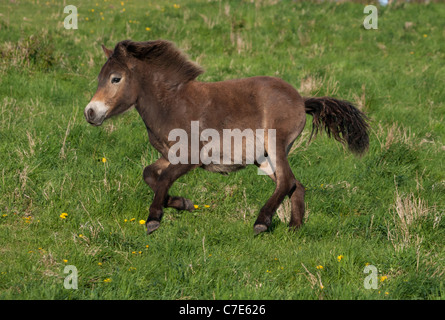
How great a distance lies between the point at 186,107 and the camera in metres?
5.03

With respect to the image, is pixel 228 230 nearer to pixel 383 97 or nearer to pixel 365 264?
pixel 365 264

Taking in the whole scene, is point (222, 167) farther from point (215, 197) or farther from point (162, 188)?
point (215, 197)

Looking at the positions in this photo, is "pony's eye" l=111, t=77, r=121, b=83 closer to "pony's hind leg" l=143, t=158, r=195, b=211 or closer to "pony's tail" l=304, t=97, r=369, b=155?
"pony's hind leg" l=143, t=158, r=195, b=211

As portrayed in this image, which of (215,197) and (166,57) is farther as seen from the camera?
(215,197)

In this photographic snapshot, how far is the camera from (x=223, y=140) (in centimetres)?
500

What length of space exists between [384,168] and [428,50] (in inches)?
336

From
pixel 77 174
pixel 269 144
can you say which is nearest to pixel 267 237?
pixel 269 144

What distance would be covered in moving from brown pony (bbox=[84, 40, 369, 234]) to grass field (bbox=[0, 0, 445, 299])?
596mm

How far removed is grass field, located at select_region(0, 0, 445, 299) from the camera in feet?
14.6

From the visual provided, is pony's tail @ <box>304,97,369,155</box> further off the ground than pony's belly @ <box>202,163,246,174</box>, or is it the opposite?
pony's tail @ <box>304,97,369,155</box>

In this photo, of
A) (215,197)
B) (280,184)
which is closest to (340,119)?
(280,184)

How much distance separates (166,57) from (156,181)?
1.22 m

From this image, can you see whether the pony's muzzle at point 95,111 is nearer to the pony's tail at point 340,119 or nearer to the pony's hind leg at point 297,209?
the pony's hind leg at point 297,209

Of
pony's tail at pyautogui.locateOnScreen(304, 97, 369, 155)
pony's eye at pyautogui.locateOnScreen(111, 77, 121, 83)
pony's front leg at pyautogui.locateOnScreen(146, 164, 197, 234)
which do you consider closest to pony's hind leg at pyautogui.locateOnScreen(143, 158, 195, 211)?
pony's front leg at pyautogui.locateOnScreen(146, 164, 197, 234)
